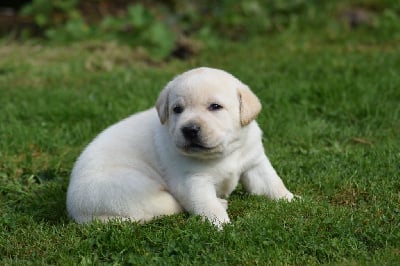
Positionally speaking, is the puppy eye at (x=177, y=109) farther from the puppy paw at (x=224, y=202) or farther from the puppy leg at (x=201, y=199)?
the puppy paw at (x=224, y=202)

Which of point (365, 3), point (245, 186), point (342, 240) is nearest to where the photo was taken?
point (342, 240)

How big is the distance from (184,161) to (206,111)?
1.44ft

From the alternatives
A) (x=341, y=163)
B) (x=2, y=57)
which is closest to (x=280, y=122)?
(x=341, y=163)

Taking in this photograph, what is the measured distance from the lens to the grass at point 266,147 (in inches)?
179

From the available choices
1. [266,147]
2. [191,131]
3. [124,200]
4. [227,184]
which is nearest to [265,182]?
[227,184]

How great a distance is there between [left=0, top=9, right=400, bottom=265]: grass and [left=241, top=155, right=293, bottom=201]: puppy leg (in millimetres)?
103

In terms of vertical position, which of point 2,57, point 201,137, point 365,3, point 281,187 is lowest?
point 2,57

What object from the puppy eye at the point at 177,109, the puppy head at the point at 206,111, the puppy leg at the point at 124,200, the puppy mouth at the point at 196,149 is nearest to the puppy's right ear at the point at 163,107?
the puppy head at the point at 206,111

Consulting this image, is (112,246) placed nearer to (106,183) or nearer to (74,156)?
(106,183)

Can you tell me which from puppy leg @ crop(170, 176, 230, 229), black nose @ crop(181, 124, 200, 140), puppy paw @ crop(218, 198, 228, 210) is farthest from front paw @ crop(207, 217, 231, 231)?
black nose @ crop(181, 124, 200, 140)

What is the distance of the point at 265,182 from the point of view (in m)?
5.35

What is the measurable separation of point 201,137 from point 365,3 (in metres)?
7.54

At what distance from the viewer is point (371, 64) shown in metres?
8.55

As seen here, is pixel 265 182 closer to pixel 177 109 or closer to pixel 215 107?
pixel 215 107
